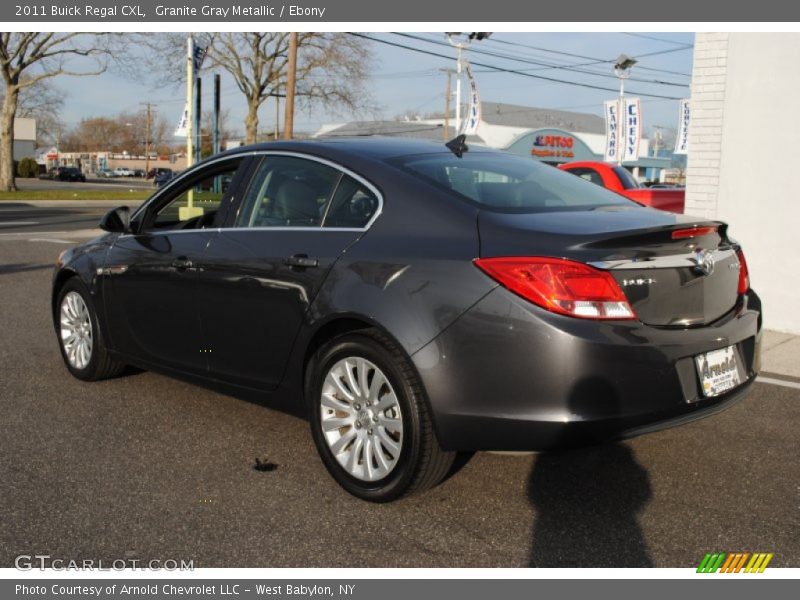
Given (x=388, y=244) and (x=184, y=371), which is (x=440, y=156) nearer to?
(x=388, y=244)

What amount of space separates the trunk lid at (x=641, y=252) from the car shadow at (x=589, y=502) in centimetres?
46

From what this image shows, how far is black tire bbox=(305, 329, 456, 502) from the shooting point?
3.49 meters

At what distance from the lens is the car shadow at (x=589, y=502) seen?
3223 millimetres

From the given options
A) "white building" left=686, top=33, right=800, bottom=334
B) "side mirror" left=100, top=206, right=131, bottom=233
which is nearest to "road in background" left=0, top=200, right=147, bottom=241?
"side mirror" left=100, top=206, right=131, bottom=233

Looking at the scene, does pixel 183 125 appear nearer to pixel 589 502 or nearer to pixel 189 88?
pixel 189 88

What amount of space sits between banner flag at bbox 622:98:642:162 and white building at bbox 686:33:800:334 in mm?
21997

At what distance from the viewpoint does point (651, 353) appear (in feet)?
10.9

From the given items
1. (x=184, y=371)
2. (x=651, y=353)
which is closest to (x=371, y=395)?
(x=651, y=353)

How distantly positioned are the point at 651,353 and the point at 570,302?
40 cm

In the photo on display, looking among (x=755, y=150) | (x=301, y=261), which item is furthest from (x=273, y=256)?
(x=755, y=150)

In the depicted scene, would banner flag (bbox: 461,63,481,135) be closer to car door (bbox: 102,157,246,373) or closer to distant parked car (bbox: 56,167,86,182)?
car door (bbox: 102,157,246,373)

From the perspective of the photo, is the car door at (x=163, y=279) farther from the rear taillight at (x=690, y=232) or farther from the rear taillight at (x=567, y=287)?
the rear taillight at (x=690, y=232)
